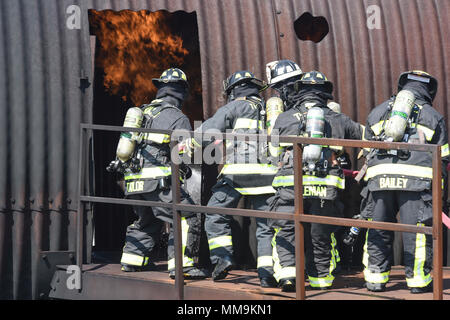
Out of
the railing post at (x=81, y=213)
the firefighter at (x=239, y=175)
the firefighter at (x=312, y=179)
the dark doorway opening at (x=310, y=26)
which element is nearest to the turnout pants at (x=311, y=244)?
the firefighter at (x=312, y=179)

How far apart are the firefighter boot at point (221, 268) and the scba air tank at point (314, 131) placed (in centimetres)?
130

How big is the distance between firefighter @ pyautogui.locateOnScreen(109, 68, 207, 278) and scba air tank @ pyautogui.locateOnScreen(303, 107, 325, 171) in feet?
4.78

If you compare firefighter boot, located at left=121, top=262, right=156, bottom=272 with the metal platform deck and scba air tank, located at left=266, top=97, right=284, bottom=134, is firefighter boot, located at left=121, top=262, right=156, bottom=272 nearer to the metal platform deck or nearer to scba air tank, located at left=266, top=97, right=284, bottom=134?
the metal platform deck

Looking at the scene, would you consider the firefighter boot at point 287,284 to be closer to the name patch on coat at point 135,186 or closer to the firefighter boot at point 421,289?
the firefighter boot at point 421,289

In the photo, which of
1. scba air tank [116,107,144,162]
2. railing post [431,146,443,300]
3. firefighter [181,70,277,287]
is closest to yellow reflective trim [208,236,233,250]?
firefighter [181,70,277,287]

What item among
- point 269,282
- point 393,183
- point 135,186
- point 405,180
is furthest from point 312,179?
point 135,186

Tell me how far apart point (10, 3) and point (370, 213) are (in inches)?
177

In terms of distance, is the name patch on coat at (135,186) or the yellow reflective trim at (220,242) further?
the name patch on coat at (135,186)

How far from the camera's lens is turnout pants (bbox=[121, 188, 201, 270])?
7.36 metres

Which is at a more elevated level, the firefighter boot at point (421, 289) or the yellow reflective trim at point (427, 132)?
the yellow reflective trim at point (427, 132)

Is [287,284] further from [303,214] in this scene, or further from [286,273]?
[303,214]

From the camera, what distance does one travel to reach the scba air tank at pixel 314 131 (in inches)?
255

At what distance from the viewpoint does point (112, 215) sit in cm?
987
